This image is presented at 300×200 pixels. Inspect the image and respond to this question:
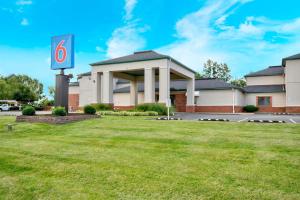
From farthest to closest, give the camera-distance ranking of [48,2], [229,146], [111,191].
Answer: [48,2]
[229,146]
[111,191]

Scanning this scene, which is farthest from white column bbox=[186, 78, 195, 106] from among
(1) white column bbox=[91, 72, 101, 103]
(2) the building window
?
(1) white column bbox=[91, 72, 101, 103]

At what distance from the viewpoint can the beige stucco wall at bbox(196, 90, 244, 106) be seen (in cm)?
3144

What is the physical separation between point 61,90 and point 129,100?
19.4 m

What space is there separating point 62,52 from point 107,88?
29.2ft

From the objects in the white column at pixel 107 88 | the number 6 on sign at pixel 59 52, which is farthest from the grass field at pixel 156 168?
the white column at pixel 107 88

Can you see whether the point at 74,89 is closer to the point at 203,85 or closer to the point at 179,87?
the point at 179,87

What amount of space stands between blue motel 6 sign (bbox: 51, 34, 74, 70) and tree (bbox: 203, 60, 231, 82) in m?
47.1

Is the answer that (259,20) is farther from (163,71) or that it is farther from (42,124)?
(42,124)

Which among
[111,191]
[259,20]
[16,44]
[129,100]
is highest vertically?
[259,20]

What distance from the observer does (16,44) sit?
22.8 m

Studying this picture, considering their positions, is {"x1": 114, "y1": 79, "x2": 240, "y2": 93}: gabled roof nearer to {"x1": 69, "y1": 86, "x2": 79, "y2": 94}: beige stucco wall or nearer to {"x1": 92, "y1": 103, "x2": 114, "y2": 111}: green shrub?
{"x1": 69, "y1": 86, "x2": 79, "y2": 94}: beige stucco wall

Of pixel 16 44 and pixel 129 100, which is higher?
pixel 16 44

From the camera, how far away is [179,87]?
115 ft

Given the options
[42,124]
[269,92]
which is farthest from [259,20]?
[42,124]
